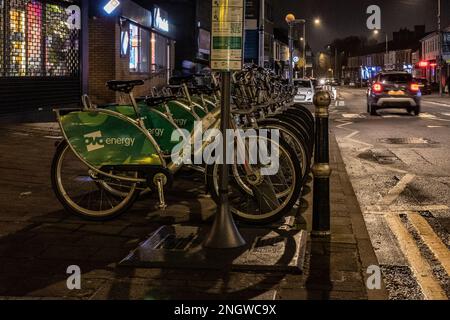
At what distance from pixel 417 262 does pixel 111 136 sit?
2892 mm

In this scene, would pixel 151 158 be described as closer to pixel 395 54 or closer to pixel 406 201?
pixel 406 201

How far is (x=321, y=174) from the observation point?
5.82 m

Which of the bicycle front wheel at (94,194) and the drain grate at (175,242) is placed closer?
the drain grate at (175,242)

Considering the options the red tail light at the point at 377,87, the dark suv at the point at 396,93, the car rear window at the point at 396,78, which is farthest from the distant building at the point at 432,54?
the red tail light at the point at 377,87

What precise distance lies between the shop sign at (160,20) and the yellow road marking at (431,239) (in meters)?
20.5

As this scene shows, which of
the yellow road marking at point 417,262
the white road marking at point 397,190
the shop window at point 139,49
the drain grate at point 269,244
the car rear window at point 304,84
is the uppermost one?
the shop window at point 139,49

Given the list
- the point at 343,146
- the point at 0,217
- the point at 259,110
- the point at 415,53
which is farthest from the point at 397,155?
the point at 415,53

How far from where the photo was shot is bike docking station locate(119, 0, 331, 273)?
4.88 metres

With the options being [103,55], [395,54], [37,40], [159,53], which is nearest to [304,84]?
[159,53]

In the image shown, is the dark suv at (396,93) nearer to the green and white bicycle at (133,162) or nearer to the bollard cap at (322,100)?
the green and white bicycle at (133,162)

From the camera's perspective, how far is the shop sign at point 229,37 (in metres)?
5.08

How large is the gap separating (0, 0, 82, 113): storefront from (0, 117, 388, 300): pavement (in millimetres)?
7628

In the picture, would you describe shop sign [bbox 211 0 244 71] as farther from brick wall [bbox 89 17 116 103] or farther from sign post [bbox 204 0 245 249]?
brick wall [bbox 89 17 116 103]
